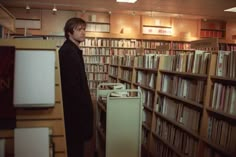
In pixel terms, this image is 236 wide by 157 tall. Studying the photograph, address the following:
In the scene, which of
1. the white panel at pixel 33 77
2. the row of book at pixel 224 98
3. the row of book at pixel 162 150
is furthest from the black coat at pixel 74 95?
the row of book at pixel 162 150

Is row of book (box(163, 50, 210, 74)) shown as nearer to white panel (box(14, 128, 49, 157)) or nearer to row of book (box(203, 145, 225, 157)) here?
row of book (box(203, 145, 225, 157))

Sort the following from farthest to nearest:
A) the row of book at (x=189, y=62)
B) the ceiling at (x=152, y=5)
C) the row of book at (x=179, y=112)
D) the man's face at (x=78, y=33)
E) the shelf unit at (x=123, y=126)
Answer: the ceiling at (x=152, y=5)
the shelf unit at (x=123, y=126)
the row of book at (x=179, y=112)
the row of book at (x=189, y=62)
the man's face at (x=78, y=33)

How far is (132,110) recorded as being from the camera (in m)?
2.60

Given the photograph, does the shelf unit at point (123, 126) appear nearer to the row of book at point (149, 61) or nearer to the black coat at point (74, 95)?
the black coat at point (74, 95)

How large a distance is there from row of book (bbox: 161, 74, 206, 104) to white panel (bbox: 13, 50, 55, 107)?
1543 millimetres

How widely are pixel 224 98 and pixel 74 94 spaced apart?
1184mm

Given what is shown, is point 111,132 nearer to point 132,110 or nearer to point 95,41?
point 132,110

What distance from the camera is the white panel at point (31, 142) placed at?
1.17m

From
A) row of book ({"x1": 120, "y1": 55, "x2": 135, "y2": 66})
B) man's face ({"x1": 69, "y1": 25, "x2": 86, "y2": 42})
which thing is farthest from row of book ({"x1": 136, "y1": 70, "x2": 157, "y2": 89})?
man's face ({"x1": 69, "y1": 25, "x2": 86, "y2": 42})

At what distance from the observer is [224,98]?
Answer: 78.0 inches

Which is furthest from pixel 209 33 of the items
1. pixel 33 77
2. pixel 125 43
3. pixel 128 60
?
pixel 33 77

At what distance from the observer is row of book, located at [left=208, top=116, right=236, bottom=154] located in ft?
6.19

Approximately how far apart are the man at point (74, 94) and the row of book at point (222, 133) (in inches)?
41.1

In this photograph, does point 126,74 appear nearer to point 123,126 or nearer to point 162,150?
point 162,150
